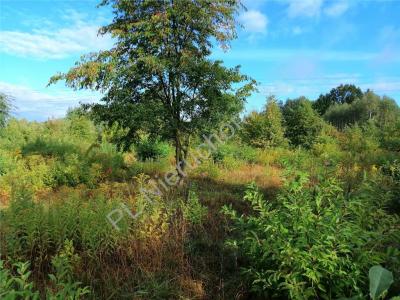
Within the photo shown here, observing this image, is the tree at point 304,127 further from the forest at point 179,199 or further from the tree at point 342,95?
the tree at point 342,95

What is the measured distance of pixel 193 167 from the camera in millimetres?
9281

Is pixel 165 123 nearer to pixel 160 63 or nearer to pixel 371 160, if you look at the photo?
pixel 160 63

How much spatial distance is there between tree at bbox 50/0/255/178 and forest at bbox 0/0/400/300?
3 centimetres

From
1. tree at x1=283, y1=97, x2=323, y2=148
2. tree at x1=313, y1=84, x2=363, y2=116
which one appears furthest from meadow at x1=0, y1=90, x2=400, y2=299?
tree at x1=313, y1=84, x2=363, y2=116

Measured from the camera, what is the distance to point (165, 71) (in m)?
6.70

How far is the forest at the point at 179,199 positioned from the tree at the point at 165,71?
0.03 metres

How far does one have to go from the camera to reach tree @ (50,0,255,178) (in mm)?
6531

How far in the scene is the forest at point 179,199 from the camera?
2.73m

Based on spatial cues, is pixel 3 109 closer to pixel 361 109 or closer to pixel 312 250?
pixel 312 250

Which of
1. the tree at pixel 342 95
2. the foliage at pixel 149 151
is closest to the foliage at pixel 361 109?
the tree at pixel 342 95

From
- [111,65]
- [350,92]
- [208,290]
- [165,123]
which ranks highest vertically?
[350,92]

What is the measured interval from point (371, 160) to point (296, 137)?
794cm

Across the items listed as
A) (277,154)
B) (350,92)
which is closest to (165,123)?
(277,154)

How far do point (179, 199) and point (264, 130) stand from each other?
11175mm
